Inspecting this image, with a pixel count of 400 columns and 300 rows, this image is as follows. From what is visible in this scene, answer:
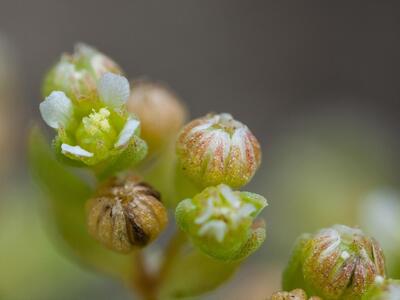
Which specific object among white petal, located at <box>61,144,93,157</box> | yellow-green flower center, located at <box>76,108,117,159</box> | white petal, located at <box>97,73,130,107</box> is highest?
white petal, located at <box>97,73,130,107</box>

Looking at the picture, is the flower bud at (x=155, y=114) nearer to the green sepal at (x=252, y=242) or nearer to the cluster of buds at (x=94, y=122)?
the cluster of buds at (x=94, y=122)

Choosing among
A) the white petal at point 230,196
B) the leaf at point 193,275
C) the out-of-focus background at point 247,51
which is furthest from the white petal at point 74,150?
the out-of-focus background at point 247,51

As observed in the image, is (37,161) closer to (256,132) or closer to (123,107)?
(123,107)

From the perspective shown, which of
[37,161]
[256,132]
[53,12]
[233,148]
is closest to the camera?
[233,148]

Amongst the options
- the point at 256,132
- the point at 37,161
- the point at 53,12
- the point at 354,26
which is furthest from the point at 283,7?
the point at 37,161

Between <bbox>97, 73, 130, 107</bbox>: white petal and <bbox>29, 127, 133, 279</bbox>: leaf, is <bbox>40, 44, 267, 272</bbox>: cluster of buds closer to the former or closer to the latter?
<bbox>97, 73, 130, 107</bbox>: white petal

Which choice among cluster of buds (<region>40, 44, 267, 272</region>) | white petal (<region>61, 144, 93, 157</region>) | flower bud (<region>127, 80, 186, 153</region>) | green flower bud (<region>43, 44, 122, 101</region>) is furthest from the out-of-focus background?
white petal (<region>61, 144, 93, 157</region>)
